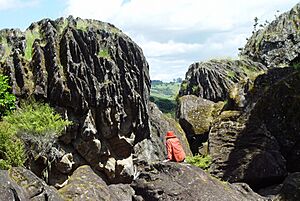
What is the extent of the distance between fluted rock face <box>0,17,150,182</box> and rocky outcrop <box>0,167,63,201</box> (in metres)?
27.5

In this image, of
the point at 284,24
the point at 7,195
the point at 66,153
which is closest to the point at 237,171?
the point at 7,195

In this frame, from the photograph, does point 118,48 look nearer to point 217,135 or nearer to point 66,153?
point 66,153

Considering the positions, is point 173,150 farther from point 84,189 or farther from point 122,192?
point 84,189

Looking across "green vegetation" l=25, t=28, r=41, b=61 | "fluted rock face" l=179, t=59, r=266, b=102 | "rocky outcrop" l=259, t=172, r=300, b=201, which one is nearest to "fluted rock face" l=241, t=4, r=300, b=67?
"fluted rock face" l=179, t=59, r=266, b=102

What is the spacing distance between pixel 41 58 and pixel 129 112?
35.4ft

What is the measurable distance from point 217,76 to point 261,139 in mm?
31899

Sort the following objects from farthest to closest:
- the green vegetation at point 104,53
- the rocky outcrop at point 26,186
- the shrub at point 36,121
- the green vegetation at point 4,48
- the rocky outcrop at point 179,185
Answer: the green vegetation at point 104,53 → the green vegetation at point 4,48 → the shrub at point 36,121 → the rocky outcrop at point 179,185 → the rocky outcrop at point 26,186

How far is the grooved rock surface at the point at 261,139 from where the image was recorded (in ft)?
68.0

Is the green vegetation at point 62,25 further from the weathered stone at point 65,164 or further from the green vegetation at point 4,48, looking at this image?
the weathered stone at point 65,164

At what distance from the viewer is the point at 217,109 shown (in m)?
39.9

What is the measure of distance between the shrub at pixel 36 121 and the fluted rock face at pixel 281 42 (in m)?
32.5

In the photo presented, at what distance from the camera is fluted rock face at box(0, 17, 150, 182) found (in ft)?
133

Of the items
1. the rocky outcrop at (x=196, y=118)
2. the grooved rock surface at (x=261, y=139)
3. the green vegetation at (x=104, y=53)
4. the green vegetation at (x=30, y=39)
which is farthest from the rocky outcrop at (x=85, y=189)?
the green vegetation at (x=30, y=39)

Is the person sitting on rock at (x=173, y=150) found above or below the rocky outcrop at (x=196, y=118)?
above
